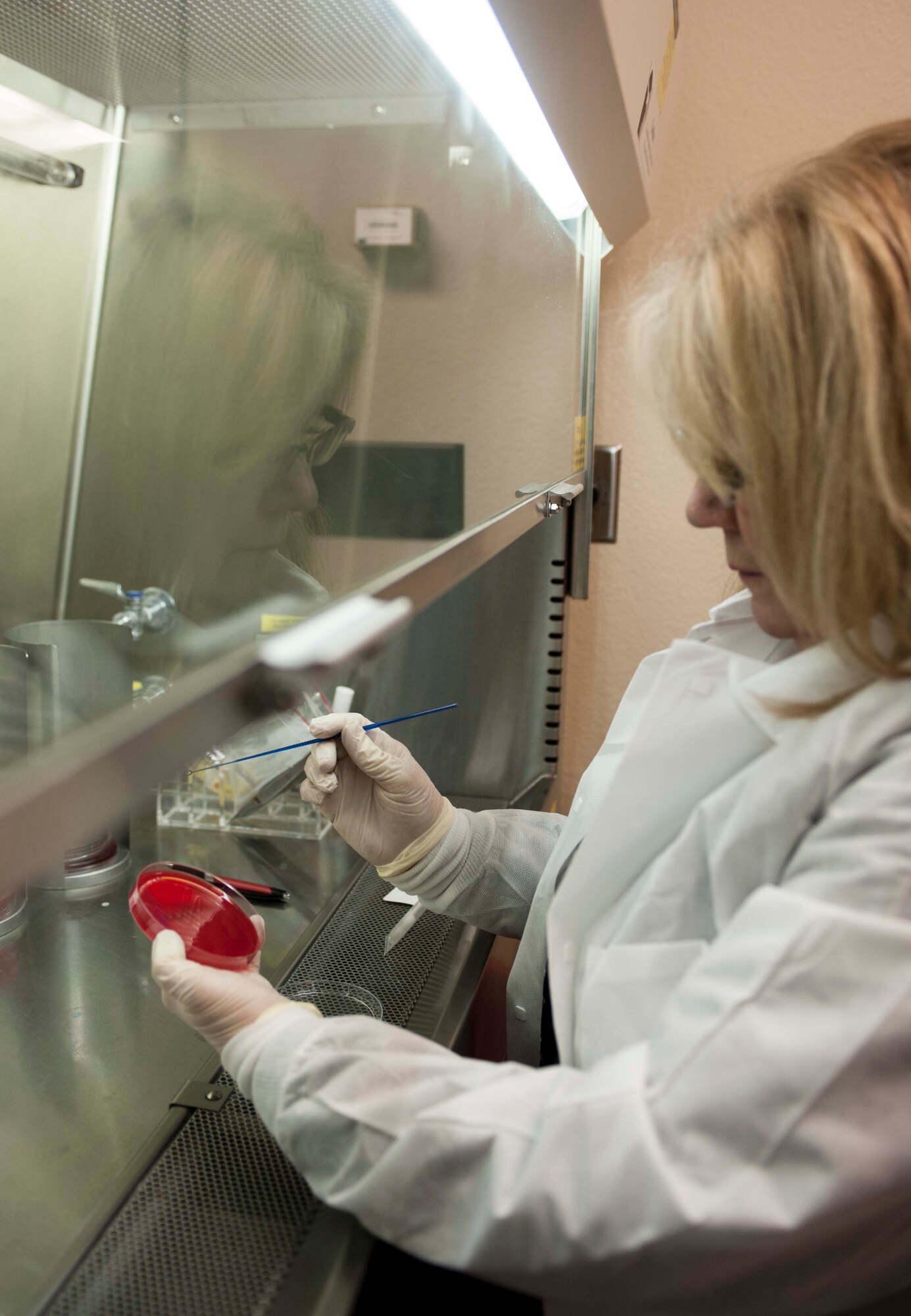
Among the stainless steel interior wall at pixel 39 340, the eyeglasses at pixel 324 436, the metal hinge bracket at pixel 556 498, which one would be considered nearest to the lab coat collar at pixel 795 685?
the eyeglasses at pixel 324 436

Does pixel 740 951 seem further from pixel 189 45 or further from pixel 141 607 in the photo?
pixel 189 45

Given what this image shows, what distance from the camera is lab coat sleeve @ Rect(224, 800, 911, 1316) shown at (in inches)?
24.5

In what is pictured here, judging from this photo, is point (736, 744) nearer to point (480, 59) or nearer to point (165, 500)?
point (165, 500)

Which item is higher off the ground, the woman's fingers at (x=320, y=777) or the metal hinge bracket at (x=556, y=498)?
the metal hinge bracket at (x=556, y=498)

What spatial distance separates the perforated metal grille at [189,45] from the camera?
0.69 metres

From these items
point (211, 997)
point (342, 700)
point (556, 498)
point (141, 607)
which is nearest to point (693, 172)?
point (556, 498)

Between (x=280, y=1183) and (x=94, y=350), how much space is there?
735mm

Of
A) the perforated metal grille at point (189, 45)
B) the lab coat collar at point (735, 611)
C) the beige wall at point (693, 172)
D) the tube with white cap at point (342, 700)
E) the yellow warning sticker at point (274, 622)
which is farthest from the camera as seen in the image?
the beige wall at point (693, 172)

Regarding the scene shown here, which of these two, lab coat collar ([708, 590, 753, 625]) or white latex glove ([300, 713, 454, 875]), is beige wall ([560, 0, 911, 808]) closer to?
lab coat collar ([708, 590, 753, 625])

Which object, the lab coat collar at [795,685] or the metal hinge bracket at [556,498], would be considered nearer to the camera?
the lab coat collar at [795,685]

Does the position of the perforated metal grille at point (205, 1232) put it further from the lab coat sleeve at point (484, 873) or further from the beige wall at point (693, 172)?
the beige wall at point (693, 172)

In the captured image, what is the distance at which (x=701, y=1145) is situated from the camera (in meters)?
0.64

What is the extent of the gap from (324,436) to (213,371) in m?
0.10

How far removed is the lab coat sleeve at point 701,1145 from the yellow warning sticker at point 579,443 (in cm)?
140
